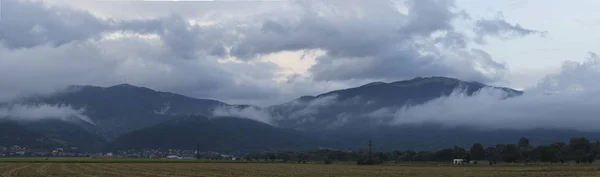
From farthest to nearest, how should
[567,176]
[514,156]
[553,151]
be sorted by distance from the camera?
[514,156] → [553,151] → [567,176]

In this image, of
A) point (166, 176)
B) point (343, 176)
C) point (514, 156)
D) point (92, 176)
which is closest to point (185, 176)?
point (166, 176)

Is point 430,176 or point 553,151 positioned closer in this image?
point 430,176

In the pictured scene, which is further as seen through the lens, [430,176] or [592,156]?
[592,156]

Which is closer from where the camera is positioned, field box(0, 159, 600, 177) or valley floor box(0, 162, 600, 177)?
valley floor box(0, 162, 600, 177)

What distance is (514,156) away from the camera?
656 ft

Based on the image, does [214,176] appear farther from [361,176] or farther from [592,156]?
[592,156]

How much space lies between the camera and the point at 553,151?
18150 cm

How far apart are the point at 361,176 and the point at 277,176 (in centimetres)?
957

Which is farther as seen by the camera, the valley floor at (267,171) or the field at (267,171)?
the field at (267,171)

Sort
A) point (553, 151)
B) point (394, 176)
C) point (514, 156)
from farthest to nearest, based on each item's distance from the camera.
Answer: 1. point (514, 156)
2. point (553, 151)
3. point (394, 176)

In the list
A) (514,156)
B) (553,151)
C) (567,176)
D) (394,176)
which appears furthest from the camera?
(514,156)

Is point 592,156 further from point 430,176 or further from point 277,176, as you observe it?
point 277,176

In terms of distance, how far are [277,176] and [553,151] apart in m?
134

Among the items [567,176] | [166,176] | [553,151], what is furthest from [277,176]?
[553,151]
